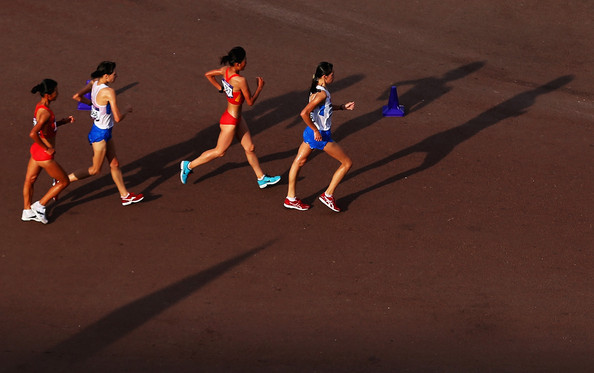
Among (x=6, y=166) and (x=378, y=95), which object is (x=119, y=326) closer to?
(x=6, y=166)

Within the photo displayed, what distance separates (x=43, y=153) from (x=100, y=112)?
0.84 metres

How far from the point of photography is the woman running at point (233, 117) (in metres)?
10.7

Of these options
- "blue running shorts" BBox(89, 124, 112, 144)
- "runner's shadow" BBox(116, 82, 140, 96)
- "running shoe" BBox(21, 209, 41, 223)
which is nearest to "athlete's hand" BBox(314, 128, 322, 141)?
"blue running shorts" BBox(89, 124, 112, 144)

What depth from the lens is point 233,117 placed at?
11.0 meters

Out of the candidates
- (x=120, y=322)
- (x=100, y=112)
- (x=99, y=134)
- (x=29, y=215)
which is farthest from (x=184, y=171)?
(x=120, y=322)

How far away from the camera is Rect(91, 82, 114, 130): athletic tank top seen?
1015 centimetres

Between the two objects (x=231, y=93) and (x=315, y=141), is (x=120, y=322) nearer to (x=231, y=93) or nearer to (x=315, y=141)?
(x=315, y=141)

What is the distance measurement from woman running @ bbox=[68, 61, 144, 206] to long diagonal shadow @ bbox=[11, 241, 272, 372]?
1.90 m

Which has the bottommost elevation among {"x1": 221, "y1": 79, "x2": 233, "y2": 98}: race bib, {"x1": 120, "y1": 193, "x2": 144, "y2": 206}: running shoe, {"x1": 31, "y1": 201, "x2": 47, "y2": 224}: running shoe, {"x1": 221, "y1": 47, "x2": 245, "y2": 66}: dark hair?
{"x1": 120, "y1": 193, "x2": 144, "y2": 206}: running shoe

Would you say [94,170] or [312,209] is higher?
[94,170]

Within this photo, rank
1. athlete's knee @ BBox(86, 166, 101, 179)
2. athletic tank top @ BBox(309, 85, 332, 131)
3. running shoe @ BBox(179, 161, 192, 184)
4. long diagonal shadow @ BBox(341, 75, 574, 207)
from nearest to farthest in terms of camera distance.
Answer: athletic tank top @ BBox(309, 85, 332, 131), athlete's knee @ BBox(86, 166, 101, 179), running shoe @ BBox(179, 161, 192, 184), long diagonal shadow @ BBox(341, 75, 574, 207)

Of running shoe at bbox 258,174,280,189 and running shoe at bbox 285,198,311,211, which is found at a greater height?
running shoe at bbox 258,174,280,189

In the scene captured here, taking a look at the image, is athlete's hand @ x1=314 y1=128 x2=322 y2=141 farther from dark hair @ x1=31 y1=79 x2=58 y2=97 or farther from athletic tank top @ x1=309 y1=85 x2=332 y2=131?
dark hair @ x1=31 y1=79 x2=58 y2=97

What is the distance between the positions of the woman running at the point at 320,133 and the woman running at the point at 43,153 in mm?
2882
